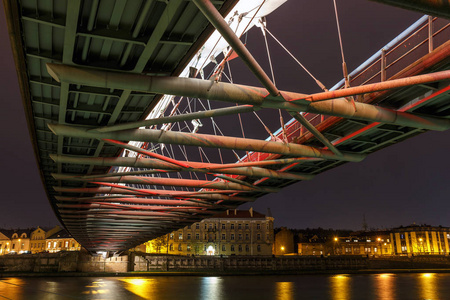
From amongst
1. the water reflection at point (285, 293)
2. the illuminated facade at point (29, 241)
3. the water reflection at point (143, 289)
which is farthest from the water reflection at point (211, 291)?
→ the illuminated facade at point (29, 241)

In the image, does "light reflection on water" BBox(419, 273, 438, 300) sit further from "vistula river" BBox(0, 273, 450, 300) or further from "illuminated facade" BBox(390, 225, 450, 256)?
"illuminated facade" BBox(390, 225, 450, 256)

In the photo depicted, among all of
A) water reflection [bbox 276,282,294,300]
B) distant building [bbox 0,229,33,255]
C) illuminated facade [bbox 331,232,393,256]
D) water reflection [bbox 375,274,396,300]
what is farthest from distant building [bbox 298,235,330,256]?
distant building [bbox 0,229,33,255]

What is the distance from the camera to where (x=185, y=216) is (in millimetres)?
46719

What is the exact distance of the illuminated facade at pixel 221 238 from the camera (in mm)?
110500

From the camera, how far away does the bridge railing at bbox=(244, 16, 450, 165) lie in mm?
13359

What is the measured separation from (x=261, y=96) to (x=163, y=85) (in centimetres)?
320

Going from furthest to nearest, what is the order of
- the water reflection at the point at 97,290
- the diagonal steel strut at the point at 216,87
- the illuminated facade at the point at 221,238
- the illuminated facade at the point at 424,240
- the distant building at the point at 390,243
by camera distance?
the distant building at the point at 390,243 → the illuminated facade at the point at 424,240 → the illuminated facade at the point at 221,238 → the water reflection at the point at 97,290 → the diagonal steel strut at the point at 216,87

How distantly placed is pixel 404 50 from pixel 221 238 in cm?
10195

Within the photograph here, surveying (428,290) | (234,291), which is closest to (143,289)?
(234,291)

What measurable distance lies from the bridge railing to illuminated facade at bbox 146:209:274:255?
97.1 metres

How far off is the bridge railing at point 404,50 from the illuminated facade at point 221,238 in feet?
319

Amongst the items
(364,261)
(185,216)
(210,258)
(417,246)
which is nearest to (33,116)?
(185,216)

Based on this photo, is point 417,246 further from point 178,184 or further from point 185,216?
point 178,184

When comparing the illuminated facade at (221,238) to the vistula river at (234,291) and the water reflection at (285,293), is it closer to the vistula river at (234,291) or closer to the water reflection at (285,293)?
the vistula river at (234,291)
